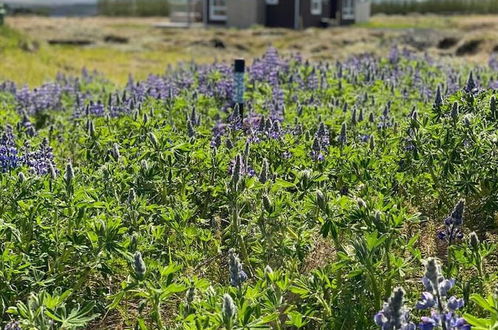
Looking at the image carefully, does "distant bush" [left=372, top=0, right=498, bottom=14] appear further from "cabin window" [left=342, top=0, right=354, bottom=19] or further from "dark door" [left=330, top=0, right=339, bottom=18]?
"dark door" [left=330, top=0, right=339, bottom=18]

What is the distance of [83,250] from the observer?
280 centimetres

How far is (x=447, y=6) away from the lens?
2105 inches

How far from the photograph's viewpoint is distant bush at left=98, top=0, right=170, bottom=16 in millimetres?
54719

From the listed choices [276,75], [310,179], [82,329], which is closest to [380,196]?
[310,179]

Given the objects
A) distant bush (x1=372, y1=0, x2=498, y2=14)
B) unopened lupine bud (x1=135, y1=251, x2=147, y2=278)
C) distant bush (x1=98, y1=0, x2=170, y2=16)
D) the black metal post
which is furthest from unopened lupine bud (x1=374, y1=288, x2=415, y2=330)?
distant bush (x1=372, y1=0, x2=498, y2=14)

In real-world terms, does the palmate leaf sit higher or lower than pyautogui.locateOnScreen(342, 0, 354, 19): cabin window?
lower

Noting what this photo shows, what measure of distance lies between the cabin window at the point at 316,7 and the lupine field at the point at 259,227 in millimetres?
28987

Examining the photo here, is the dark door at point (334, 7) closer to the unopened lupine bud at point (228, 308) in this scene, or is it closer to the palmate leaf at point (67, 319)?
the palmate leaf at point (67, 319)

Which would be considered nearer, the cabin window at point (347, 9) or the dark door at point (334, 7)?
the dark door at point (334, 7)

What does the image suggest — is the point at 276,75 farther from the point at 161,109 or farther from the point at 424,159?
the point at 424,159

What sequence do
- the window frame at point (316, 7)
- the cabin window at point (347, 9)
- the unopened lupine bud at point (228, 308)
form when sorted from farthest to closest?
the cabin window at point (347, 9)
the window frame at point (316, 7)
the unopened lupine bud at point (228, 308)

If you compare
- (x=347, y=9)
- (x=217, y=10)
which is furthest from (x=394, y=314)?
(x=347, y=9)

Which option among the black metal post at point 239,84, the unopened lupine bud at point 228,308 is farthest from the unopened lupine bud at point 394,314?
the black metal post at point 239,84

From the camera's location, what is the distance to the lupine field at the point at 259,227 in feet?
7.81
